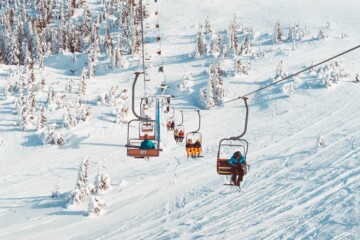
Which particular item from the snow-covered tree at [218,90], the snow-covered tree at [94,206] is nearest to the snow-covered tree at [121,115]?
the snow-covered tree at [218,90]

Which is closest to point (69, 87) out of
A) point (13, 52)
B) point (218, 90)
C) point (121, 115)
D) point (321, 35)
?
point (121, 115)

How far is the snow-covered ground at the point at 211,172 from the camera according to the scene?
60.8 ft

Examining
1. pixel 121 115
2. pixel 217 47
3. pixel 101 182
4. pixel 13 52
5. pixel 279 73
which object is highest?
pixel 217 47

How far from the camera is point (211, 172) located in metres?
23.9

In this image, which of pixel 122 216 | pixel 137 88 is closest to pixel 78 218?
pixel 122 216

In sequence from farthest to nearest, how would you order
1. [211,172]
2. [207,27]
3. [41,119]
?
[207,27] → [41,119] → [211,172]

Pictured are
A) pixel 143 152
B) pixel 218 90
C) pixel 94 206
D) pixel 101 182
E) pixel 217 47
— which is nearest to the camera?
pixel 143 152

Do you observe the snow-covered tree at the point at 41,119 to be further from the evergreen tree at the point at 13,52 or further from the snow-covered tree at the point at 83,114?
the evergreen tree at the point at 13,52

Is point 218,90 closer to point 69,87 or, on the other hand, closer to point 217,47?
point 69,87

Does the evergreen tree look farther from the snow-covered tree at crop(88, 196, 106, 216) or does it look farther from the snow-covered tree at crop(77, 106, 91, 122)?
the snow-covered tree at crop(88, 196, 106, 216)

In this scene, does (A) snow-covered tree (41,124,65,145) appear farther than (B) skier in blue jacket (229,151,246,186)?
Yes

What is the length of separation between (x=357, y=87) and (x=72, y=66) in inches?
1332

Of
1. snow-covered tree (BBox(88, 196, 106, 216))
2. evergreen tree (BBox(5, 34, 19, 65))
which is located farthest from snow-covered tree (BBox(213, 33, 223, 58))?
evergreen tree (BBox(5, 34, 19, 65))

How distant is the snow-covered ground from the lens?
18.5m
